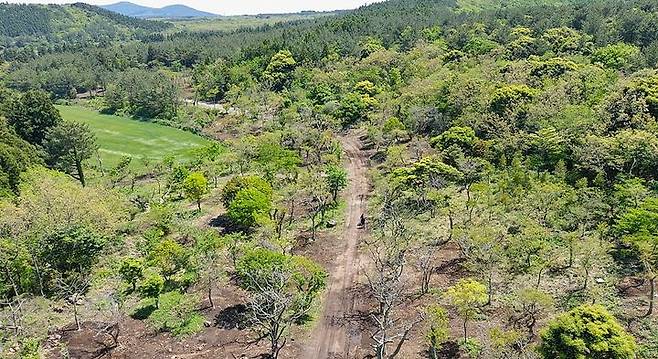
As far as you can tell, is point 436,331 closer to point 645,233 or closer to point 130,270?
point 645,233

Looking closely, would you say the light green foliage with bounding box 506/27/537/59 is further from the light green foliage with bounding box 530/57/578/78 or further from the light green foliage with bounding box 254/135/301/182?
the light green foliage with bounding box 254/135/301/182

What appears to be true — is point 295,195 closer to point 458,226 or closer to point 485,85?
point 458,226

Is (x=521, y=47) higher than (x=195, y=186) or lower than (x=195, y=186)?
higher

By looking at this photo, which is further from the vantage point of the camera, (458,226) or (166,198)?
(166,198)

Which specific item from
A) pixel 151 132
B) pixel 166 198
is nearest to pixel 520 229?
pixel 166 198

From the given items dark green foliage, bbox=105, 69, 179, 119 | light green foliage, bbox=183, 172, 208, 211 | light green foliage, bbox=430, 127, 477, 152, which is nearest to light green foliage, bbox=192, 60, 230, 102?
dark green foliage, bbox=105, 69, 179, 119

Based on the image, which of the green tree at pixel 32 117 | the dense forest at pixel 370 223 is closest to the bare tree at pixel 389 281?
the dense forest at pixel 370 223

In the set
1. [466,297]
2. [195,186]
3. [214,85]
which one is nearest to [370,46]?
[214,85]
